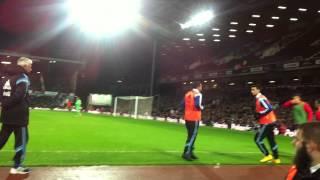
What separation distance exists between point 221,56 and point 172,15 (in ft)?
61.8

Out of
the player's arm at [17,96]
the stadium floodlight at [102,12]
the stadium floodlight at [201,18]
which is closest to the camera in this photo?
the player's arm at [17,96]

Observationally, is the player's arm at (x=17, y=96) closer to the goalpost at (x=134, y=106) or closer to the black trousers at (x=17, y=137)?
the black trousers at (x=17, y=137)

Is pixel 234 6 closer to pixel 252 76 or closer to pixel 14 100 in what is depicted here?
pixel 252 76

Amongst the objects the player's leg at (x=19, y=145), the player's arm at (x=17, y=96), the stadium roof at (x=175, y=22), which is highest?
the stadium roof at (x=175, y=22)

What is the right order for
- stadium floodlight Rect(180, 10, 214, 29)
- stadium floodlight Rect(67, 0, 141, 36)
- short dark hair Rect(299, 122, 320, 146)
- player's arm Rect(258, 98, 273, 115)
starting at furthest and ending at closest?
stadium floodlight Rect(67, 0, 141, 36), stadium floodlight Rect(180, 10, 214, 29), player's arm Rect(258, 98, 273, 115), short dark hair Rect(299, 122, 320, 146)

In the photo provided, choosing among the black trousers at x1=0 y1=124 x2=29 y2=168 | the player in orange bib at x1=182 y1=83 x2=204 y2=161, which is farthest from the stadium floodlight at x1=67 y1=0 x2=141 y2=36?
the black trousers at x1=0 y1=124 x2=29 y2=168

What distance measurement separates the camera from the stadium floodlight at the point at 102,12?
34.9m

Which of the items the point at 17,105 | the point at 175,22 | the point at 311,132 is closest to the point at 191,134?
the point at 17,105

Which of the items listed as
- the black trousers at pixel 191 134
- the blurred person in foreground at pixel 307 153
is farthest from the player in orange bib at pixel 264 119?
the blurred person in foreground at pixel 307 153

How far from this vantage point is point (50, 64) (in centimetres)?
7056

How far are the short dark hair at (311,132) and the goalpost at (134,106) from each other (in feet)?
144

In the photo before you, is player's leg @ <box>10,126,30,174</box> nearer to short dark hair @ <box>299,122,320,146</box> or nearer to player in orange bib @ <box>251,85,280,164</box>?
player in orange bib @ <box>251,85,280,164</box>

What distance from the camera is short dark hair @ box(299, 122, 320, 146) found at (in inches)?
120

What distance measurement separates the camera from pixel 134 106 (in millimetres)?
50125
